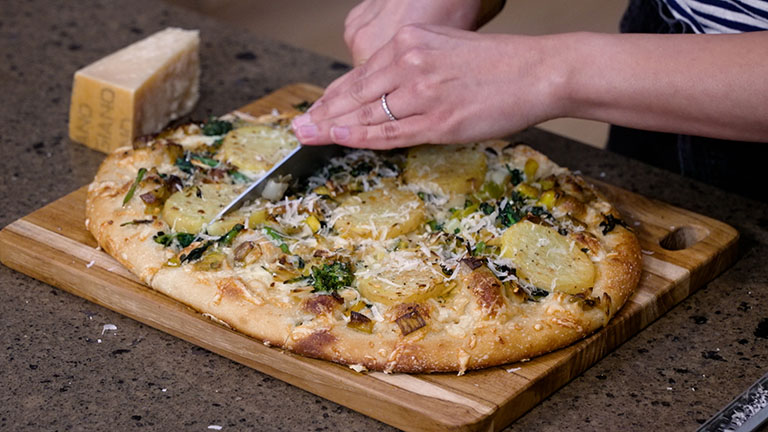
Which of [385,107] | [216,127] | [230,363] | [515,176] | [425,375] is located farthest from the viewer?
[216,127]

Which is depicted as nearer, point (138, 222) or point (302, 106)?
point (138, 222)

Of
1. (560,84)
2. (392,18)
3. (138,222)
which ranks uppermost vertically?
(560,84)

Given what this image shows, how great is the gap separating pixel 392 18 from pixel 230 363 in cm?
91

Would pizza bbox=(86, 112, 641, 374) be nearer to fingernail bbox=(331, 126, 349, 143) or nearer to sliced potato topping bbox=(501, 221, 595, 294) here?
sliced potato topping bbox=(501, 221, 595, 294)

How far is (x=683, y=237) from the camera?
2121mm

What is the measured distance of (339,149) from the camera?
2201 mm

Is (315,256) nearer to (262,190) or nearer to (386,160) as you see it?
(262,190)

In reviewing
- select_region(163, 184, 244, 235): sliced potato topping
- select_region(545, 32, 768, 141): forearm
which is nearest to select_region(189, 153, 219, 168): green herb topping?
select_region(163, 184, 244, 235): sliced potato topping

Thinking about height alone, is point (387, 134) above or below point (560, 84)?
below

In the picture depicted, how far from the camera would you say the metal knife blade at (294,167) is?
6.41ft

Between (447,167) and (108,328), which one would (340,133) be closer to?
(447,167)

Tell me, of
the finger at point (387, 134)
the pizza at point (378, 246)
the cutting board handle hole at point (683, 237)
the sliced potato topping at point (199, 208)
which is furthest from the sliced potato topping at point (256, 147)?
the cutting board handle hole at point (683, 237)

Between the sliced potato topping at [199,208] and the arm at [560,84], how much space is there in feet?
Answer: 1.02

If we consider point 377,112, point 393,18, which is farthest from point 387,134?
point 393,18
